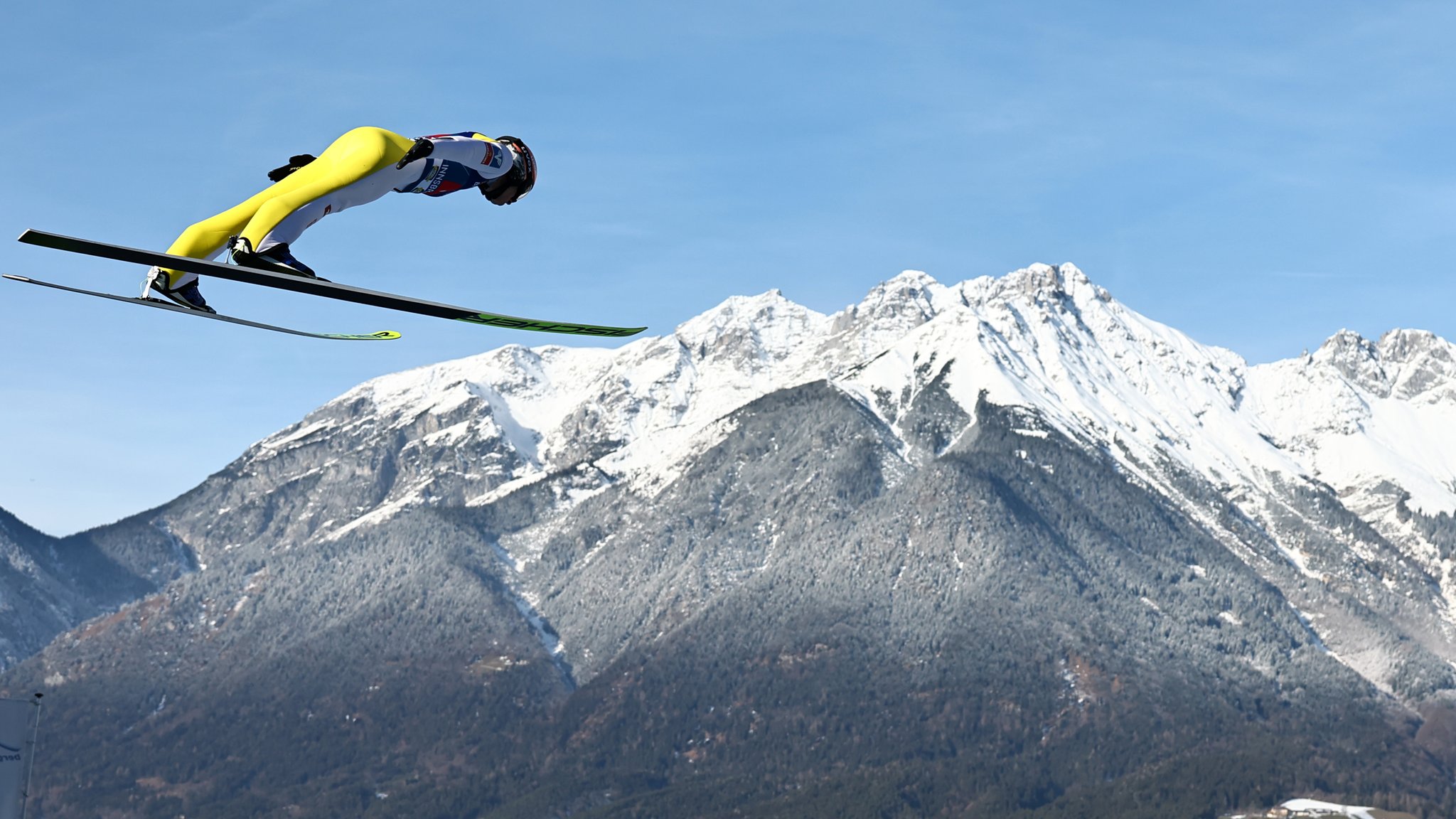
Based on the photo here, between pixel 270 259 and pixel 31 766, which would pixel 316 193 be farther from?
pixel 31 766

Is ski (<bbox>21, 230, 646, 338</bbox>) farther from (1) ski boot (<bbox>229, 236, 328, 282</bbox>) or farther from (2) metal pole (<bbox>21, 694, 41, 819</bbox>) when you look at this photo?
(2) metal pole (<bbox>21, 694, 41, 819</bbox>)

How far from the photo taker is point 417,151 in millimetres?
20406

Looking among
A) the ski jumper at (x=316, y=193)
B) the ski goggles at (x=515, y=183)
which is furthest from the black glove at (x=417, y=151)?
the ski goggles at (x=515, y=183)

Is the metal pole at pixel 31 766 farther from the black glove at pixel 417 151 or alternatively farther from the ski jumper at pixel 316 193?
the black glove at pixel 417 151

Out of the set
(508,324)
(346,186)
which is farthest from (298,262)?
(508,324)

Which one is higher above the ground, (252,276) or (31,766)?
(252,276)

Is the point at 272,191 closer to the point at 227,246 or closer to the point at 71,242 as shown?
the point at 227,246

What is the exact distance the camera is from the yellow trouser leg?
65.4 feet

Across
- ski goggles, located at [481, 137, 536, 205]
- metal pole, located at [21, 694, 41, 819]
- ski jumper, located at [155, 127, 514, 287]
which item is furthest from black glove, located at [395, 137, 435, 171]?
metal pole, located at [21, 694, 41, 819]

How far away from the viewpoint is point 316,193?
19953 millimetres

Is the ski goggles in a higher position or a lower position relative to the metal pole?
higher

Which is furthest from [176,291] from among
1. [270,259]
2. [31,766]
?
[31,766]

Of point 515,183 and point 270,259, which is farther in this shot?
point 515,183

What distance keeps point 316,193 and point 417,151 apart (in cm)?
117
